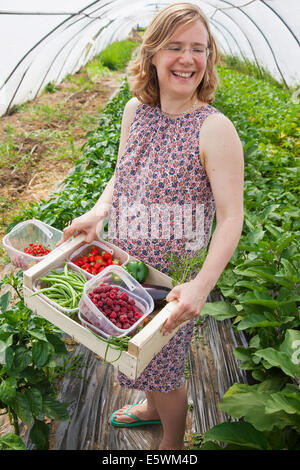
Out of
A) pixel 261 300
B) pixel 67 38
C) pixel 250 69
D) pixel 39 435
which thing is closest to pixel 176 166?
pixel 261 300

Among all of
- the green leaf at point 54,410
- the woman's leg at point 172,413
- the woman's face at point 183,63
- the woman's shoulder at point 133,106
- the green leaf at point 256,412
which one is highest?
the woman's face at point 183,63

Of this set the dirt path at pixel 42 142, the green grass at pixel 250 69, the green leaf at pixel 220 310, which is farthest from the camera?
the green grass at pixel 250 69

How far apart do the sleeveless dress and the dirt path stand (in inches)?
82.3

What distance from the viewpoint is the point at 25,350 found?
1.81 meters

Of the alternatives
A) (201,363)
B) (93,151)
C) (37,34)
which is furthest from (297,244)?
(37,34)

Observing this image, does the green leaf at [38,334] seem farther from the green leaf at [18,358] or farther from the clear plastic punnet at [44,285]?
the clear plastic punnet at [44,285]

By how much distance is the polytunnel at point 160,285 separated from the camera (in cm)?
165

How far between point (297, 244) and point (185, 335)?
128cm

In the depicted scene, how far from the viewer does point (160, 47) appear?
4.90 ft

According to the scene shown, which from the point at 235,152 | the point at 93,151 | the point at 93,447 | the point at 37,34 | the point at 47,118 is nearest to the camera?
the point at 235,152

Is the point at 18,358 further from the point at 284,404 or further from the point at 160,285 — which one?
the point at 284,404

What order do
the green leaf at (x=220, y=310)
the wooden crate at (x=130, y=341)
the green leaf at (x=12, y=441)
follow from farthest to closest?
the green leaf at (x=220, y=310)
the green leaf at (x=12, y=441)
the wooden crate at (x=130, y=341)

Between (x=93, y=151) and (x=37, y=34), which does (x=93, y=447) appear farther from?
(x=37, y=34)

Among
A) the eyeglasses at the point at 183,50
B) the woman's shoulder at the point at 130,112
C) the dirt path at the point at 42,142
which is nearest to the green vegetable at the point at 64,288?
the woman's shoulder at the point at 130,112
